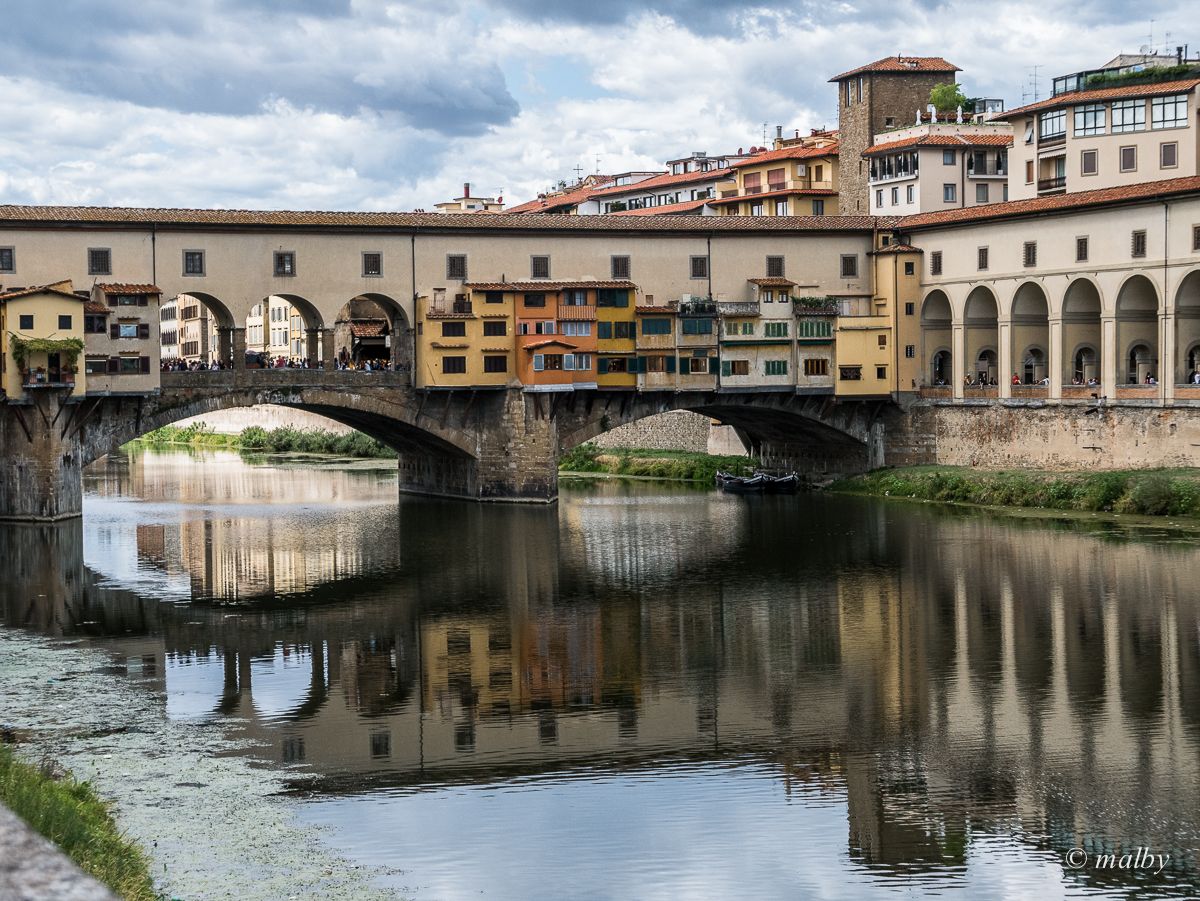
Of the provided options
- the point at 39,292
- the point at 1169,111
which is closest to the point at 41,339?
the point at 39,292

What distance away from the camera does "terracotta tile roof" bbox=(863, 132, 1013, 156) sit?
218 feet

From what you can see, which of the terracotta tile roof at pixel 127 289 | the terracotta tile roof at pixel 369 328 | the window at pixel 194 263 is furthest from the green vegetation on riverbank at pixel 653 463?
the terracotta tile roof at pixel 127 289

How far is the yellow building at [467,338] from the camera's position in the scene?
5003 centimetres

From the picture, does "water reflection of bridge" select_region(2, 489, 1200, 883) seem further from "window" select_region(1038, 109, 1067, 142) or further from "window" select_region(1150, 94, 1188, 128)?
"window" select_region(1038, 109, 1067, 142)

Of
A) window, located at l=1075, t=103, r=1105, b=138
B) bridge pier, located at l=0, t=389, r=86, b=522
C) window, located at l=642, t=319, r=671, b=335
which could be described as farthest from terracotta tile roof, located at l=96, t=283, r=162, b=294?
window, located at l=1075, t=103, r=1105, b=138

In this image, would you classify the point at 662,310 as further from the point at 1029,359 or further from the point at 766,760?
the point at 766,760

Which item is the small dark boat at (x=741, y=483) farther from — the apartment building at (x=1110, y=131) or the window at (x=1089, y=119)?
the window at (x=1089, y=119)

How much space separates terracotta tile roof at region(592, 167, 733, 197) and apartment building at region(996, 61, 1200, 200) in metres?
26.3

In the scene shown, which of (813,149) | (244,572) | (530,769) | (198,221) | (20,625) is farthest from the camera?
(813,149)

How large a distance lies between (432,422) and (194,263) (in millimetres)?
8398

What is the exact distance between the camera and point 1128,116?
2248 inches

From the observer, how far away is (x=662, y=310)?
52094mm

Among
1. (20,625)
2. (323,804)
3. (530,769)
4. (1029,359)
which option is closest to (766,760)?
(530,769)

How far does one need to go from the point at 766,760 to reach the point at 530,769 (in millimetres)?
2814
